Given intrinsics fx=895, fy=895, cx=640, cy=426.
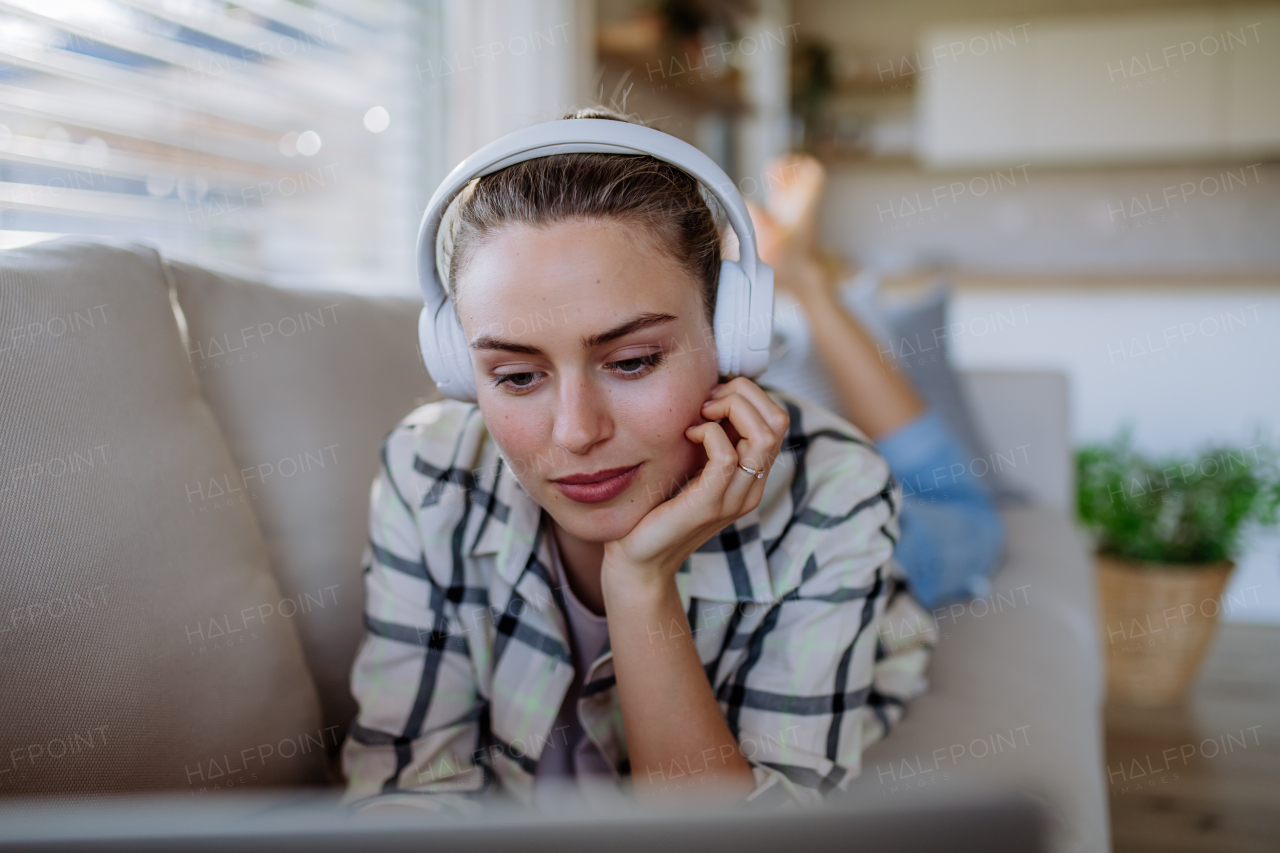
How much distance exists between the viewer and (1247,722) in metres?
2.07

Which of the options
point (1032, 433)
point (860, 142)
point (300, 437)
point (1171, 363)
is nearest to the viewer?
A: point (300, 437)

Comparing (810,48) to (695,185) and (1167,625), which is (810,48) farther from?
(695,185)

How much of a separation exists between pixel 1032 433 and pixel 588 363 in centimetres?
171

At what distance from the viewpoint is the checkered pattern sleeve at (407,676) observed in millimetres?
823

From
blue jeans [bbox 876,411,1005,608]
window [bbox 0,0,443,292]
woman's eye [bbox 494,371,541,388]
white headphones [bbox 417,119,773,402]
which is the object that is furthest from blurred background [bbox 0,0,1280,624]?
blue jeans [bbox 876,411,1005,608]

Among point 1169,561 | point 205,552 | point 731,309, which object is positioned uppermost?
point 731,309

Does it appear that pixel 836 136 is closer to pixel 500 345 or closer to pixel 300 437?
pixel 300 437

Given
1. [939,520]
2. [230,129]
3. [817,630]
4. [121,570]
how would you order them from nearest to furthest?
[121,570] < [817,630] < [939,520] < [230,129]

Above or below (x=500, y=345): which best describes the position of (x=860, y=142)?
above

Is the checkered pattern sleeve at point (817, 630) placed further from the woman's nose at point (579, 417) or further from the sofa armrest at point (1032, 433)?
the sofa armrest at point (1032, 433)

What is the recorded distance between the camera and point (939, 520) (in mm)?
1429

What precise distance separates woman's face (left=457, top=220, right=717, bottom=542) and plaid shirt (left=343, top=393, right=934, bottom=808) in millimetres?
155

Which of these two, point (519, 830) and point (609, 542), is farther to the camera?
point (609, 542)

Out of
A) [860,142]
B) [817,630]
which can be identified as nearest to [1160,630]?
[817,630]
